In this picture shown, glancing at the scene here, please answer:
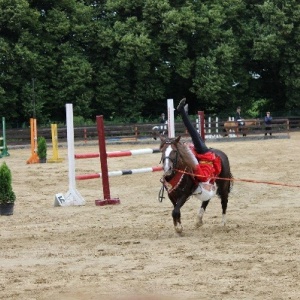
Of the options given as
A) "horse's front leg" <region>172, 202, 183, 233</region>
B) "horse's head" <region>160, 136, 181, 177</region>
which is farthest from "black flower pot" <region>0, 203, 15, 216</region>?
"horse's front leg" <region>172, 202, 183, 233</region>

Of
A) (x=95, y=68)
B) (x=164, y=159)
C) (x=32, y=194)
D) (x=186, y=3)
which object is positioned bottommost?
(x=32, y=194)

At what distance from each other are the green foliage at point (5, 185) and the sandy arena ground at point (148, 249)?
0.33 meters

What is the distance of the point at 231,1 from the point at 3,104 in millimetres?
16821

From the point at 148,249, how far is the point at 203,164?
199 centimetres

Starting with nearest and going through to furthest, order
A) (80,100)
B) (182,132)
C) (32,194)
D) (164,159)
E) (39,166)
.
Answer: (164,159)
(32,194)
(39,166)
(182,132)
(80,100)

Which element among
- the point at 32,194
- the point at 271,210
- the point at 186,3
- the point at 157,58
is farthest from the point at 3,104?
the point at 271,210

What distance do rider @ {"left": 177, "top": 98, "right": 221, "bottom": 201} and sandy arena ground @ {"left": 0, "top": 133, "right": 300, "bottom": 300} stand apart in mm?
604

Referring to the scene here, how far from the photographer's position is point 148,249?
1050 centimetres

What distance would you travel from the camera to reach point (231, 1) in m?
54.8

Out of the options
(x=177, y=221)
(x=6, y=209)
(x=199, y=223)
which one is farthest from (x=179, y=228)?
(x=6, y=209)

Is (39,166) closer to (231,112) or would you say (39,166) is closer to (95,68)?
(95,68)

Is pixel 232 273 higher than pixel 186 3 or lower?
lower

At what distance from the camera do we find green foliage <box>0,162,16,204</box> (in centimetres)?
1425

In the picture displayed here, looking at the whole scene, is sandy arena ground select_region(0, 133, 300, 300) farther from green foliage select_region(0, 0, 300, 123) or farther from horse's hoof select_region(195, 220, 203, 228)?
green foliage select_region(0, 0, 300, 123)
